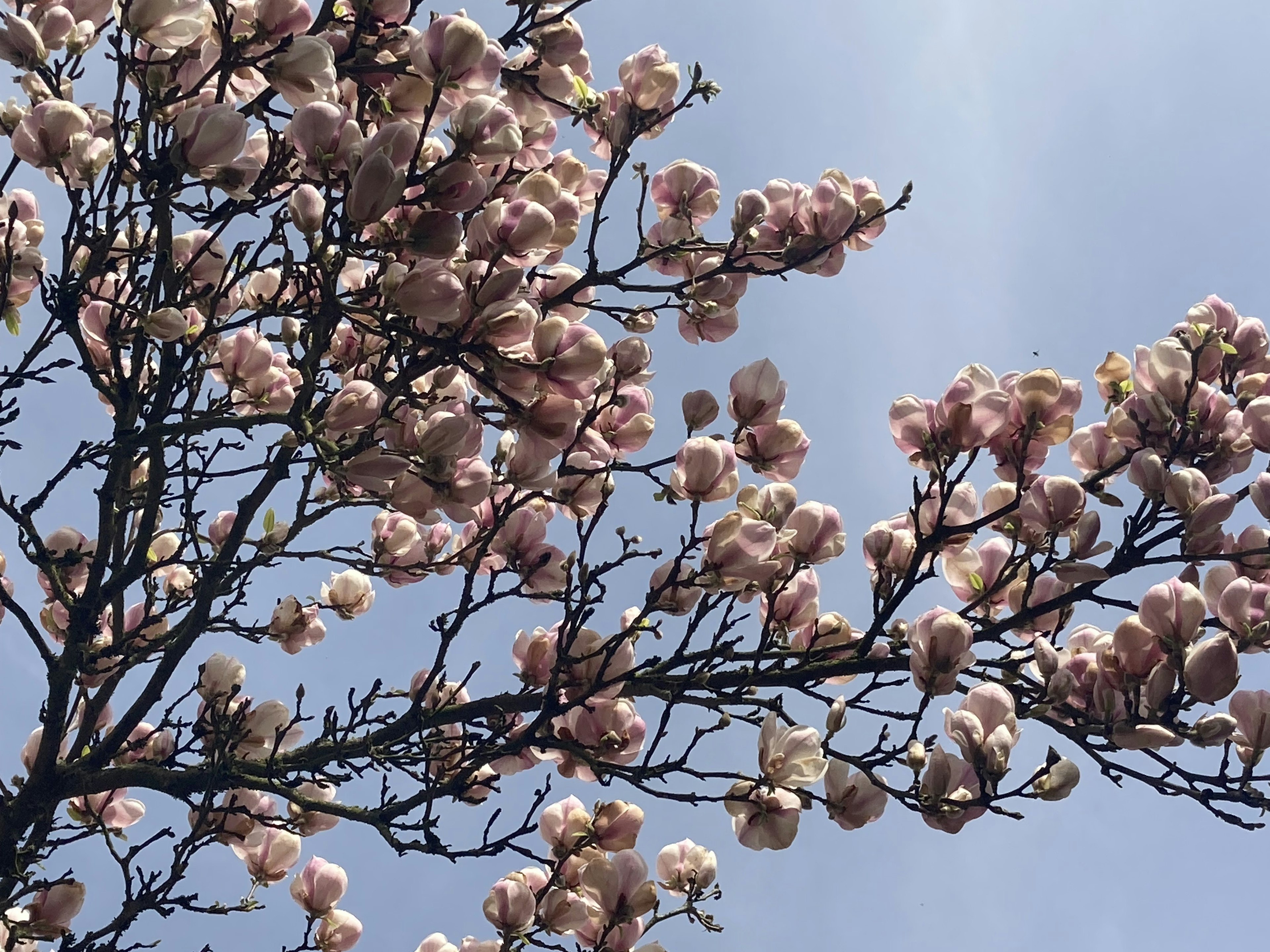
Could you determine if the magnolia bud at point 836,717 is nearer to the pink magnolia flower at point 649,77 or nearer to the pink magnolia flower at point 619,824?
the pink magnolia flower at point 619,824

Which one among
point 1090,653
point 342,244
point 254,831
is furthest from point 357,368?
point 1090,653

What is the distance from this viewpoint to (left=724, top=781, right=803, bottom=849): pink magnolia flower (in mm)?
2738

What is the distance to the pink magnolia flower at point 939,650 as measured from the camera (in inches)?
95.0

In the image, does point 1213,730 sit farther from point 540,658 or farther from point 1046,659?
point 540,658

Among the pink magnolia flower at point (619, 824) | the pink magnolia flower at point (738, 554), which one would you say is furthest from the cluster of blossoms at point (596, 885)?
the pink magnolia flower at point (738, 554)

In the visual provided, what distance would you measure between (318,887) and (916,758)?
255 centimetres

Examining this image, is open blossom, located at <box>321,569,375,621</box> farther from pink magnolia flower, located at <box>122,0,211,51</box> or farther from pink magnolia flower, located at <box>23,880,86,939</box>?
pink magnolia flower, located at <box>122,0,211,51</box>

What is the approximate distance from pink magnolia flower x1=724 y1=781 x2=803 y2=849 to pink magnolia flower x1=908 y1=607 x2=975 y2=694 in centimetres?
55

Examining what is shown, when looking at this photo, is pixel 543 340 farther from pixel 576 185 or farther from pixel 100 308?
pixel 100 308

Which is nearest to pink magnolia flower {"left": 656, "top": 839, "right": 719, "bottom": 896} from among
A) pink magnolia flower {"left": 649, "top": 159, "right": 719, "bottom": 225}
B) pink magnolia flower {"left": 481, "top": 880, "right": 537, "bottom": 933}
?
pink magnolia flower {"left": 481, "top": 880, "right": 537, "bottom": 933}

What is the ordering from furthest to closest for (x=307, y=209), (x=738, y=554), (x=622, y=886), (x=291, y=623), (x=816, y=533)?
(x=291, y=623) → (x=622, y=886) → (x=816, y=533) → (x=738, y=554) → (x=307, y=209)

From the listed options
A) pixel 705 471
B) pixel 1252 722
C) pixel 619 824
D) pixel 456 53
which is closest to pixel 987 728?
pixel 1252 722

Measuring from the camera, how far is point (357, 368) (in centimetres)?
341

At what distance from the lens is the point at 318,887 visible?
3730mm
